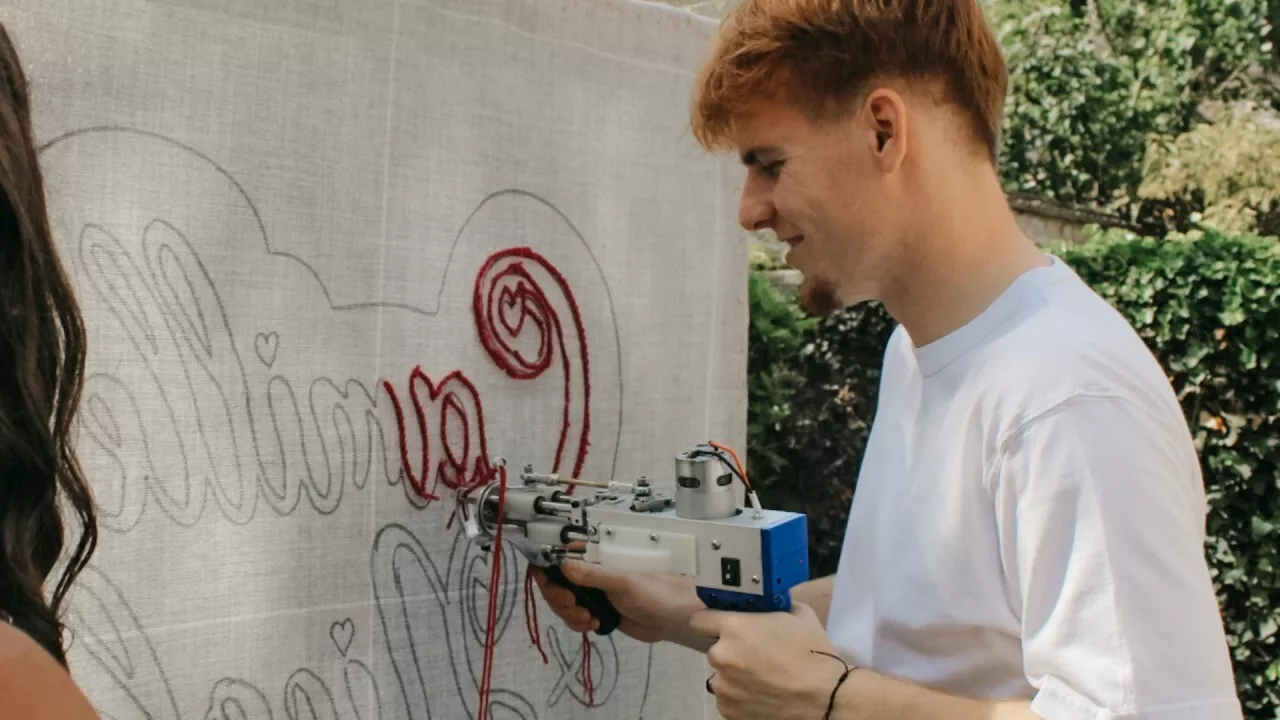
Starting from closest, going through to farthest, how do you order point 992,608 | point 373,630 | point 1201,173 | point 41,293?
point 41,293
point 992,608
point 373,630
point 1201,173

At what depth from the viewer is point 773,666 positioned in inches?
43.8

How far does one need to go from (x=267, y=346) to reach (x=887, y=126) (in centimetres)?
75

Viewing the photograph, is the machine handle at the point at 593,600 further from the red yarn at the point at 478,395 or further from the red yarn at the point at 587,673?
the red yarn at the point at 587,673

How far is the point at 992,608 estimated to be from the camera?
105 centimetres

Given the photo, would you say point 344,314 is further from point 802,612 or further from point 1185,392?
point 1185,392

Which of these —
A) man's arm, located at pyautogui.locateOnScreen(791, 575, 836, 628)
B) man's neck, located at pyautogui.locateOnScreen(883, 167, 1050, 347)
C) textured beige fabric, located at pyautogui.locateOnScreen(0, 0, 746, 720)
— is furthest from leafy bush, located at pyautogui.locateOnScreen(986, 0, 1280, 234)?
man's neck, located at pyautogui.locateOnScreen(883, 167, 1050, 347)

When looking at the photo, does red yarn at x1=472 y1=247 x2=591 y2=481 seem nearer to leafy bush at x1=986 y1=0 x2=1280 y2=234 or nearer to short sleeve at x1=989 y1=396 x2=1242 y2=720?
short sleeve at x1=989 y1=396 x2=1242 y2=720

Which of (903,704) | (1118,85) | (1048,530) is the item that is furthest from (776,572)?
(1118,85)

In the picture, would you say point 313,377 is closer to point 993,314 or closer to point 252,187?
point 252,187

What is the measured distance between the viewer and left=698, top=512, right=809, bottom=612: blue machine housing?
44.3 inches

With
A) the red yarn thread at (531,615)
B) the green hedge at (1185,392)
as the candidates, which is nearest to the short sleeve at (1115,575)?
the red yarn thread at (531,615)

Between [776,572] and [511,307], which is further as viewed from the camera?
[511,307]

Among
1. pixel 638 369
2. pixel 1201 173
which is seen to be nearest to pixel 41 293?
pixel 638 369

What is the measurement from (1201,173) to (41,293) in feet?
23.5
